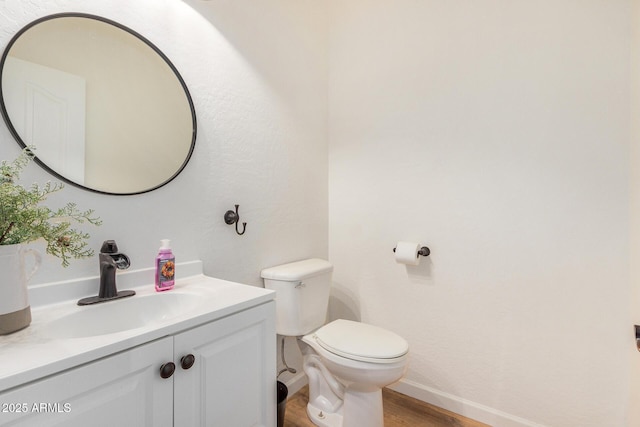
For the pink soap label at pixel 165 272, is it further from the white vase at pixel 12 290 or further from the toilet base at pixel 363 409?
the toilet base at pixel 363 409

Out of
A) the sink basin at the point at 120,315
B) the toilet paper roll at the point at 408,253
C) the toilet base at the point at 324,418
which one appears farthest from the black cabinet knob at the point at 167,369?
the toilet paper roll at the point at 408,253

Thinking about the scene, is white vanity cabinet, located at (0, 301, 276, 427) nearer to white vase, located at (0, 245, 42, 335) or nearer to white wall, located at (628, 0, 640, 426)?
white vase, located at (0, 245, 42, 335)

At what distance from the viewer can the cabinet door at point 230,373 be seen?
2.63 feet

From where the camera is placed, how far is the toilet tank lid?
1.54 m

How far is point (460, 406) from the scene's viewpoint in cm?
164

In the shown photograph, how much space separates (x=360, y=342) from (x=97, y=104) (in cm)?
140

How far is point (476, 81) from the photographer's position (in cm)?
160

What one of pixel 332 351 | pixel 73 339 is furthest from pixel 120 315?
pixel 332 351

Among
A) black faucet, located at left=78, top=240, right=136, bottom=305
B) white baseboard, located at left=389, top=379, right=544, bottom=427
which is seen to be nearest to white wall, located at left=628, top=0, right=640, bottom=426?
white baseboard, located at left=389, top=379, right=544, bottom=427

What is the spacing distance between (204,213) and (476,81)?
154 cm

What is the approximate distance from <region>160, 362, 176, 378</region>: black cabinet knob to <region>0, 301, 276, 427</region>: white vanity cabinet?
0.04ft

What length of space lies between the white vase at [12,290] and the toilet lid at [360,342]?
1.05 metres

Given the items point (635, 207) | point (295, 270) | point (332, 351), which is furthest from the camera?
point (295, 270)

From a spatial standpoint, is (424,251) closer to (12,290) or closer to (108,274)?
(108,274)
